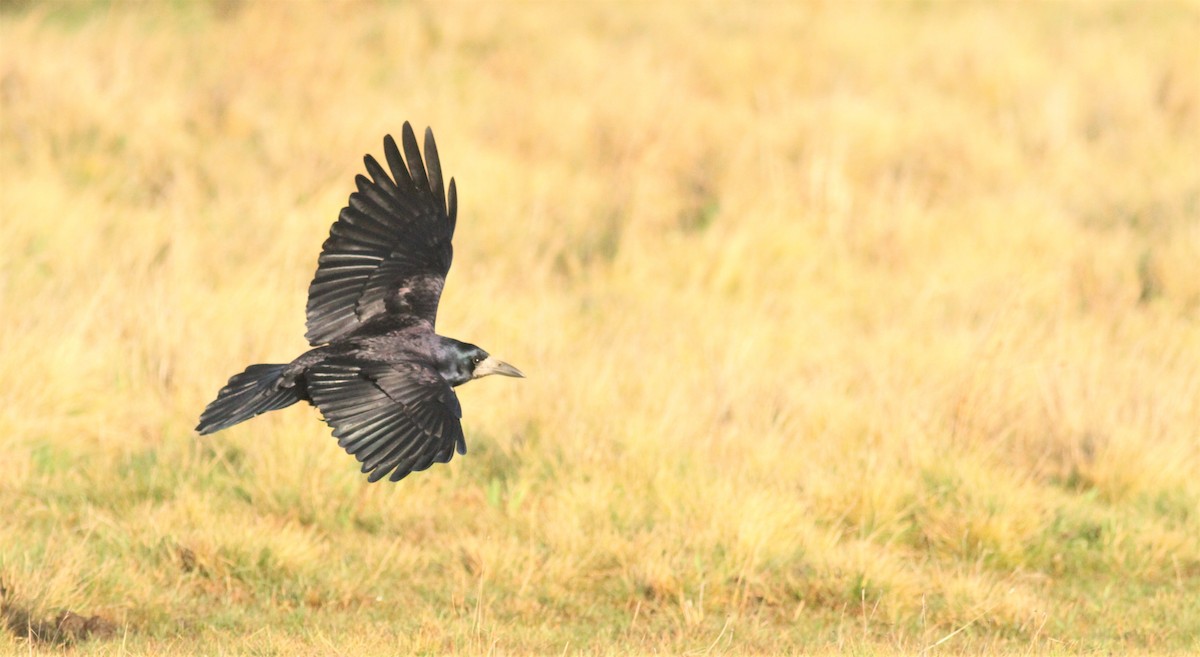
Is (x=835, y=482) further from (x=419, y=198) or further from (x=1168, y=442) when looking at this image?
(x=419, y=198)

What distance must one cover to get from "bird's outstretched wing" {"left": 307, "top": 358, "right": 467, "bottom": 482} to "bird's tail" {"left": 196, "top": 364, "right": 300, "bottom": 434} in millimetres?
149

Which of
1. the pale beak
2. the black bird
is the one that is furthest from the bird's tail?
the pale beak

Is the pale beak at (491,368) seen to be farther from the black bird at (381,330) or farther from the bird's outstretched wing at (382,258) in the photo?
the bird's outstretched wing at (382,258)

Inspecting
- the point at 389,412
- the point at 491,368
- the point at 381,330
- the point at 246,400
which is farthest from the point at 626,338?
the point at 389,412

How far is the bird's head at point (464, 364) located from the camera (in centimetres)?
541

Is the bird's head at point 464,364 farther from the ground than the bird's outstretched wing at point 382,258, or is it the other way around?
the bird's outstretched wing at point 382,258

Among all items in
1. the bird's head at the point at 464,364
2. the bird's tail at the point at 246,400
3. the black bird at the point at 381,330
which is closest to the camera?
the black bird at the point at 381,330

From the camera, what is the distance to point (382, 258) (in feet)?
18.3

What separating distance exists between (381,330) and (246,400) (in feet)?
2.12

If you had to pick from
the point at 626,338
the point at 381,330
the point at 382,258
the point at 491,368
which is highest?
the point at 382,258

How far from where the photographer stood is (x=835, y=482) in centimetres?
Result: 665

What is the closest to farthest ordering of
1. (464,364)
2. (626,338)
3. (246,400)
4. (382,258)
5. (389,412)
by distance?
(389,412)
(246,400)
(464,364)
(382,258)
(626,338)

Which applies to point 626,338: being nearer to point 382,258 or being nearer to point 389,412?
point 382,258

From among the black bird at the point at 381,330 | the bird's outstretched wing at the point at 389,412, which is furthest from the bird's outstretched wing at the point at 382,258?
the bird's outstretched wing at the point at 389,412
